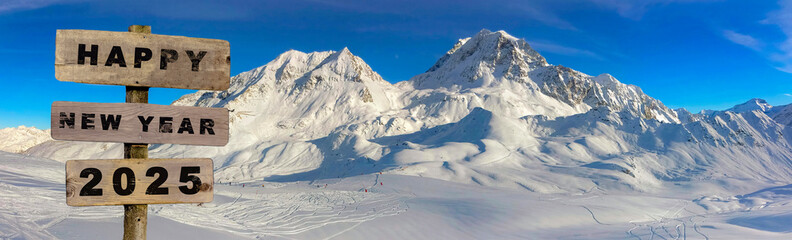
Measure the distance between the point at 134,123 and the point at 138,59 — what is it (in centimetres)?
59

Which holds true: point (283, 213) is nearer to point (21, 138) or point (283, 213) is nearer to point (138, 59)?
point (138, 59)

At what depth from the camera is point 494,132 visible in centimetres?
6419

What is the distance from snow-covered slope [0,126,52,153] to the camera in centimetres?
15962

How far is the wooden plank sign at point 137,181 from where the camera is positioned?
140 inches

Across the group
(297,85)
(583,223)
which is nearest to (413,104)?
(297,85)

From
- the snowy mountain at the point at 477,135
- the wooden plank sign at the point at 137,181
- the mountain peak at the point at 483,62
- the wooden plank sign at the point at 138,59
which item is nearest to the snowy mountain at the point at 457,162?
the snowy mountain at the point at 477,135

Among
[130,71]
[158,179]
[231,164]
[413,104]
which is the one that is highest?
[413,104]

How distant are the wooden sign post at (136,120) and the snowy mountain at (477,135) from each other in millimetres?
1753

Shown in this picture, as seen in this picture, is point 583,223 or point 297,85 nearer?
point 583,223

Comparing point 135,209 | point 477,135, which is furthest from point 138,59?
point 477,135

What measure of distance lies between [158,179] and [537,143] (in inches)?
2510

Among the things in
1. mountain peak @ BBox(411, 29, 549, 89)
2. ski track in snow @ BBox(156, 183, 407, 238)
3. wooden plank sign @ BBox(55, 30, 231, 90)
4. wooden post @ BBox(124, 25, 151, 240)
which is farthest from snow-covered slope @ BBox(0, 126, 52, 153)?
wooden post @ BBox(124, 25, 151, 240)

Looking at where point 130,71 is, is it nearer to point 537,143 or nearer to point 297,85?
point 537,143

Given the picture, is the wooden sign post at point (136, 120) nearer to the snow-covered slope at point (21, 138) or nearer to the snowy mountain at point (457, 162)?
the snowy mountain at point (457, 162)
